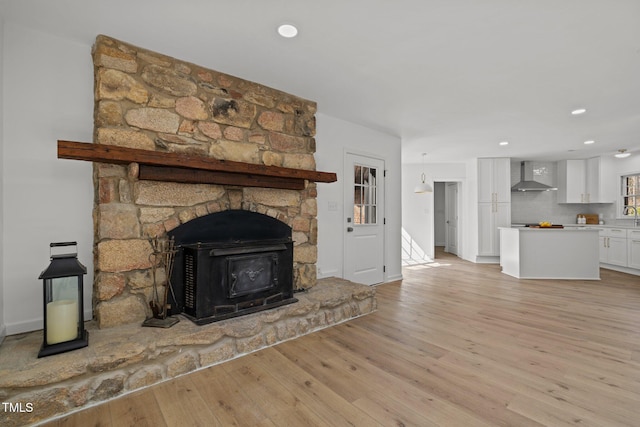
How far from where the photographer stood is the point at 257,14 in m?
2.05

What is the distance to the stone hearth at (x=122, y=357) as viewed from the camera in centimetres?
164

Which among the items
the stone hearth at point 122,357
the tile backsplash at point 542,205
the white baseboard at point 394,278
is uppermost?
the tile backsplash at point 542,205

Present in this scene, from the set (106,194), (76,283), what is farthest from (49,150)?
(76,283)

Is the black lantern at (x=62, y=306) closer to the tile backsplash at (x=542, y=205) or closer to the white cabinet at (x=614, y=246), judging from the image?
the white cabinet at (x=614, y=246)

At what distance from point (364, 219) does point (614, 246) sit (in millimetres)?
5678

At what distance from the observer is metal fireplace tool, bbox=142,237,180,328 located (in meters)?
2.33

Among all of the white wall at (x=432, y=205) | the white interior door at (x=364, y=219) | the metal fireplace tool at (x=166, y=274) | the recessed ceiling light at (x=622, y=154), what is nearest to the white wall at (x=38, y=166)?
the metal fireplace tool at (x=166, y=274)

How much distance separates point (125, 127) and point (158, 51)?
712mm

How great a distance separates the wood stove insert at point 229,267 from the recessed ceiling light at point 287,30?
1.54 metres

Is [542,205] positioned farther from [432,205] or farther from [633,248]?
[432,205]

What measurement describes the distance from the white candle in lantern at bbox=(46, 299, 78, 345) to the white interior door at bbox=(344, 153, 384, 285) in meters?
3.04

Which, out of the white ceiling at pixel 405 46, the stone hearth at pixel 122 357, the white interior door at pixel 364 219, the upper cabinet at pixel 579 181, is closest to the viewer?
the stone hearth at pixel 122 357

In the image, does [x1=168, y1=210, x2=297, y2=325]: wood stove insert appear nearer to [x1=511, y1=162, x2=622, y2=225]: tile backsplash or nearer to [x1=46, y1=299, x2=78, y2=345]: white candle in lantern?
[x1=46, y1=299, x2=78, y2=345]: white candle in lantern

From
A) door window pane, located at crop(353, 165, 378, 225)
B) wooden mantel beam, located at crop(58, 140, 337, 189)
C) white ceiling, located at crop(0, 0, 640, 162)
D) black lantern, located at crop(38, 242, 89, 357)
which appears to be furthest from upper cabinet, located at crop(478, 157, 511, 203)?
black lantern, located at crop(38, 242, 89, 357)
